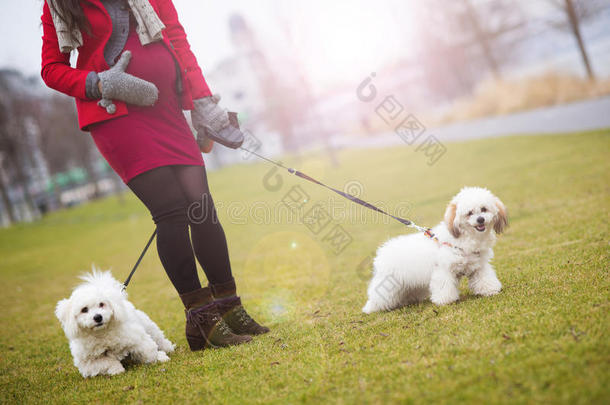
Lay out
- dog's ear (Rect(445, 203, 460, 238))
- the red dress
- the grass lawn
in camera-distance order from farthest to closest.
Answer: dog's ear (Rect(445, 203, 460, 238))
the red dress
the grass lawn

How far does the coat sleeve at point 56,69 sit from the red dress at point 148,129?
0.74 feet

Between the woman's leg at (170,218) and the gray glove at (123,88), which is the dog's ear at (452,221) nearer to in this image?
the woman's leg at (170,218)

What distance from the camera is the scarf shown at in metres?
2.36

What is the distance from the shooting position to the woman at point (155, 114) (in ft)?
7.82

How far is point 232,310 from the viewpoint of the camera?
284cm

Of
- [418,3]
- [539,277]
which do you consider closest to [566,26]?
[418,3]

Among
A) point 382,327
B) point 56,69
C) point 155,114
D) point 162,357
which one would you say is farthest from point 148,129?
point 382,327

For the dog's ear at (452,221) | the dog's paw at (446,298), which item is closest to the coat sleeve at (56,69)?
the dog's ear at (452,221)

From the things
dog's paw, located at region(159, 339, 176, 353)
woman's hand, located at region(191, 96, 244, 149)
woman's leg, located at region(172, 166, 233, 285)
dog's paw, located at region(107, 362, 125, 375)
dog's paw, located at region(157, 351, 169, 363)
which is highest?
woman's hand, located at region(191, 96, 244, 149)

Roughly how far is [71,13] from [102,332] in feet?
6.27

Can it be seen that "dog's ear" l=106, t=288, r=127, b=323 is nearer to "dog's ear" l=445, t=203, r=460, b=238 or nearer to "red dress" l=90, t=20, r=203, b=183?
"red dress" l=90, t=20, r=203, b=183

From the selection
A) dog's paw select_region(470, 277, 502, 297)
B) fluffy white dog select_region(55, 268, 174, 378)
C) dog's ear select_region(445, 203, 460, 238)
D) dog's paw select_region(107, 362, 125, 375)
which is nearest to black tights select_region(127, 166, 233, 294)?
fluffy white dog select_region(55, 268, 174, 378)

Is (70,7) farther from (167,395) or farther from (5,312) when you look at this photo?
(5,312)

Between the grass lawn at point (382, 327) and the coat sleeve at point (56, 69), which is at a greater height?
the coat sleeve at point (56, 69)
